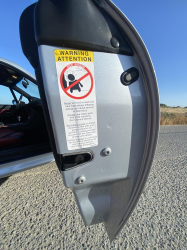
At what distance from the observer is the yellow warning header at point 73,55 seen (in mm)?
768

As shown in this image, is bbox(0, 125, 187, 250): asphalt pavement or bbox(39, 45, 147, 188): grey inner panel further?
bbox(0, 125, 187, 250): asphalt pavement

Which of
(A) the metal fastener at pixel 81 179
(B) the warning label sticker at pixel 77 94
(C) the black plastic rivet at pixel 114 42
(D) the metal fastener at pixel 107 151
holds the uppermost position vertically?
(C) the black plastic rivet at pixel 114 42

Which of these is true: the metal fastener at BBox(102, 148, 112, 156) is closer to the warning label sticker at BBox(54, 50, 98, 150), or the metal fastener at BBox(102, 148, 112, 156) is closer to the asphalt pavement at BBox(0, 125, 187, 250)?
the warning label sticker at BBox(54, 50, 98, 150)

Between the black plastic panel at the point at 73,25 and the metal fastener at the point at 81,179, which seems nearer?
the black plastic panel at the point at 73,25

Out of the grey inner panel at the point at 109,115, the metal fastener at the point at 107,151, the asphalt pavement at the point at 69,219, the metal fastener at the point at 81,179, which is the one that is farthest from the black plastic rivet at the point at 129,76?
the asphalt pavement at the point at 69,219

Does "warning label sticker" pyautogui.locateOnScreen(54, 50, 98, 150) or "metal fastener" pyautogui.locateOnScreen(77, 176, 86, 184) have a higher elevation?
"warning label sticker" pyautogui.locateOnScreen(54, 50, 98, 150)

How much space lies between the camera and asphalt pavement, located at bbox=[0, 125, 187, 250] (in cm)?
127

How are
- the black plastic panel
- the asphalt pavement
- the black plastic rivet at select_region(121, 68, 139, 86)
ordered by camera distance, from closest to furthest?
the black plastic panel, the black plastic rivet at select_region(121, 68, 139, 86), the asphalt pavement

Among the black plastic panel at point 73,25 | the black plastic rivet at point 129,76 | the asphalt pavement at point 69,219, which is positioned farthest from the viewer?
the asphalt pavement at point 69,219

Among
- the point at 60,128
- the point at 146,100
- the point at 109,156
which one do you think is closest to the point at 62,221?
the point at 109,156

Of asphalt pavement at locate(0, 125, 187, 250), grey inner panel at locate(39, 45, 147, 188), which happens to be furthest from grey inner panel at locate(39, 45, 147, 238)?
asphalt pavement at locate(0, 125, 187, 250)

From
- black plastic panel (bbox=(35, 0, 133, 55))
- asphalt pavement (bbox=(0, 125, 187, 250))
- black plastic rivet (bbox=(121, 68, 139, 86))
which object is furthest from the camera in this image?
asphalt pavement (bbox=(0, 125, 187, 250))

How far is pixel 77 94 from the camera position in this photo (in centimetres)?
82

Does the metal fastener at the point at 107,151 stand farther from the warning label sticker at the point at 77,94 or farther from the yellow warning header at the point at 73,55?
the yellow warning header at the point at 73,55
